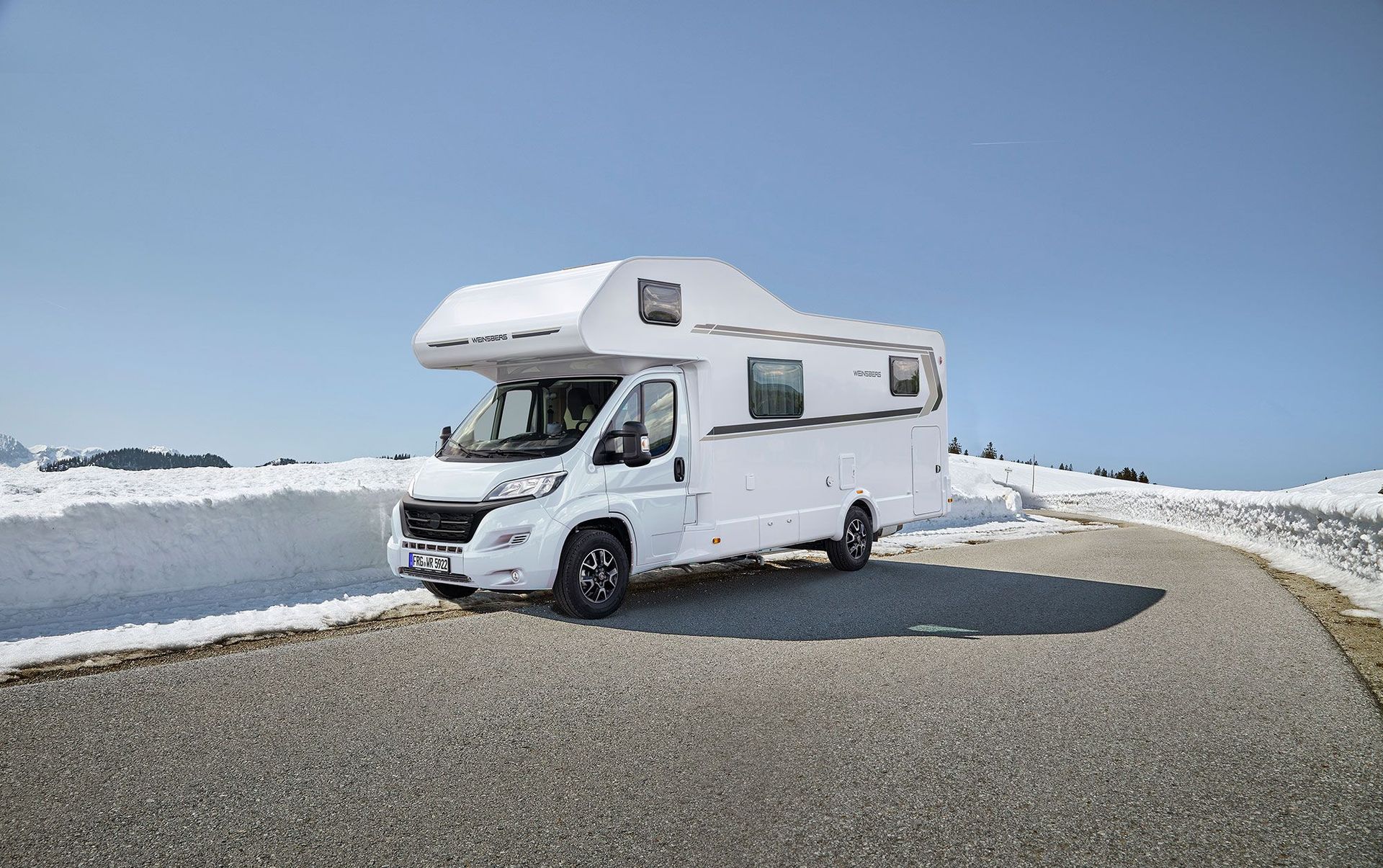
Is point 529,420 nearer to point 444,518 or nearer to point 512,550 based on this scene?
point 444,518

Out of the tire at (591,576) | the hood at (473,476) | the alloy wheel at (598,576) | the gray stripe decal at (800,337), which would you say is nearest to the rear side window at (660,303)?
the gray stripe decal at (800,337)

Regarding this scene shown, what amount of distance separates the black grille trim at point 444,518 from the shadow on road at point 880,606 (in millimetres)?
1043

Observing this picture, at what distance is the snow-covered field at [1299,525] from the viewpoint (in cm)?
1066

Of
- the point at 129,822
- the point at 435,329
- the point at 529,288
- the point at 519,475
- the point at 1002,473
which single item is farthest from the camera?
the point at 1002,473

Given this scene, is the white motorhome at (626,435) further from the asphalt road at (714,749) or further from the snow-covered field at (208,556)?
the snow-covered field at (208,556)

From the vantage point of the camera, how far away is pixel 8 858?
362 centimetres

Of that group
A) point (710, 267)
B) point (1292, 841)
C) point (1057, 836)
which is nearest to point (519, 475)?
point (710, 267)

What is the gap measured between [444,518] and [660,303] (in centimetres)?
303

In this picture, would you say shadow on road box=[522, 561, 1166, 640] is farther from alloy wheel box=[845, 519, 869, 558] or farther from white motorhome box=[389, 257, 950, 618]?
white motorhome box=[389, 257, 950, 618]

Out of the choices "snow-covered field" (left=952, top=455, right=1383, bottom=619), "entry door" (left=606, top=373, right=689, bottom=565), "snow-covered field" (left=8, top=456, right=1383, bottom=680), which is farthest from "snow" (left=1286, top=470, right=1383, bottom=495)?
"entry door" (left=606, top=373, right=689, bottom=565)

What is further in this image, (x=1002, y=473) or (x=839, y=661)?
(x=1002, y=473)

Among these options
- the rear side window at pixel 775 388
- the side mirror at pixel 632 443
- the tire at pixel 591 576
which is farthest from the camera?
the rear side window at pixel 775 388

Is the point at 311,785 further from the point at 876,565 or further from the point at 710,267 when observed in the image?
the point at 876,565

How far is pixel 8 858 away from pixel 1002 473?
52676 millimetres
